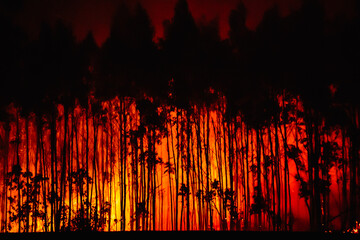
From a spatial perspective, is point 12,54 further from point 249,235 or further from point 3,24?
point 249,235

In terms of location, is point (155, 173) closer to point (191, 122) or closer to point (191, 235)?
point (191, 122)

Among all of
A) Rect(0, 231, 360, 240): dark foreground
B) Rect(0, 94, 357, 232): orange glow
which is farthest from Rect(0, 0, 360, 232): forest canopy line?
Rect(0, 231, 360, 240): dark foreground

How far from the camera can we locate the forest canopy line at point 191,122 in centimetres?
599

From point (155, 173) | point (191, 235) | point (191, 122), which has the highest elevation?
point (191, 122)

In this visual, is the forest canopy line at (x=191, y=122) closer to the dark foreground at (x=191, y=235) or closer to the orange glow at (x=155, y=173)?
the orange glow at (x=155, y=173)

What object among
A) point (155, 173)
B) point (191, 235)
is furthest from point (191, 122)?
point (191, 235)

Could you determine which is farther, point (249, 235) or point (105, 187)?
point (105, 187)

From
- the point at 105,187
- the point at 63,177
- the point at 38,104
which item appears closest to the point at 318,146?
the point at 105,187

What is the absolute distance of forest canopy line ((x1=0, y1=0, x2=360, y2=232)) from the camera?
5988mm

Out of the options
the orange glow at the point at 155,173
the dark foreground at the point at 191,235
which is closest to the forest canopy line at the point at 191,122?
the orange glow at the point at 155,173

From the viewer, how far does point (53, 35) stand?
6566 mm

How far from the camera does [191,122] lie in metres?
6.46

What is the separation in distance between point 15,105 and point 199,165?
11.2 feet

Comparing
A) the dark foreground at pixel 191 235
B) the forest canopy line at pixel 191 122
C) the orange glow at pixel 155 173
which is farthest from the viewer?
the orange glow at pixel 155 173
